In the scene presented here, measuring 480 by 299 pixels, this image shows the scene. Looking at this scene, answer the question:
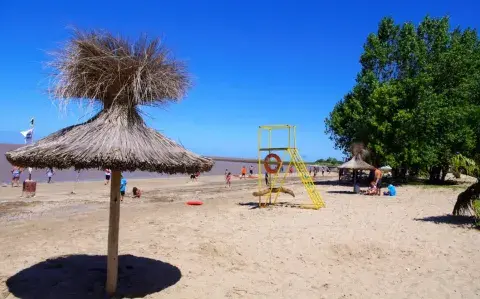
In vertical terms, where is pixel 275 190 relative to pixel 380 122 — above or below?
below

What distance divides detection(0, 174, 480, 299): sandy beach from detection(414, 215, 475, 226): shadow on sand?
3cm

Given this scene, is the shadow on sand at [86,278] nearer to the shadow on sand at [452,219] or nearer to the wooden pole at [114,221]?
the wooden pole at [114,221]

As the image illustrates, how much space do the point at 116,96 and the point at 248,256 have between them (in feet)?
14.8

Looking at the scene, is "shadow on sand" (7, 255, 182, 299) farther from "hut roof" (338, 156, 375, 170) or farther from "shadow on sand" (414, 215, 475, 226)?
"hut roof" (338, 156, 375, 170)

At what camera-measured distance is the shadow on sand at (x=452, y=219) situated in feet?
39.4

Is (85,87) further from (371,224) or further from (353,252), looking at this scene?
(371,224)

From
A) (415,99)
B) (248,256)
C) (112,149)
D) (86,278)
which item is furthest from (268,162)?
(415,99)

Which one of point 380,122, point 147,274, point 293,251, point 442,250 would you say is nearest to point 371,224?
point 442,250

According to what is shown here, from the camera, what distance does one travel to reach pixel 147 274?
23.2 feet

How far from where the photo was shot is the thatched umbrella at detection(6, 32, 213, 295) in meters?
5.40

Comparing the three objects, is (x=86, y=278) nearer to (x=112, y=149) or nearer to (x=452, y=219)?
(x=112, y=149)

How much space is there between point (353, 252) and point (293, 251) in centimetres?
131

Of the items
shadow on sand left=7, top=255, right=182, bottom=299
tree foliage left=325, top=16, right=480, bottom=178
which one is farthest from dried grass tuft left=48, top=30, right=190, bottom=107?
tree foliage left=325, top=16, right=480, bottom=178

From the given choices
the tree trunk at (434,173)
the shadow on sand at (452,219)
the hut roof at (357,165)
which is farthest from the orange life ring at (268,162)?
the tree trunk at (434,173)
